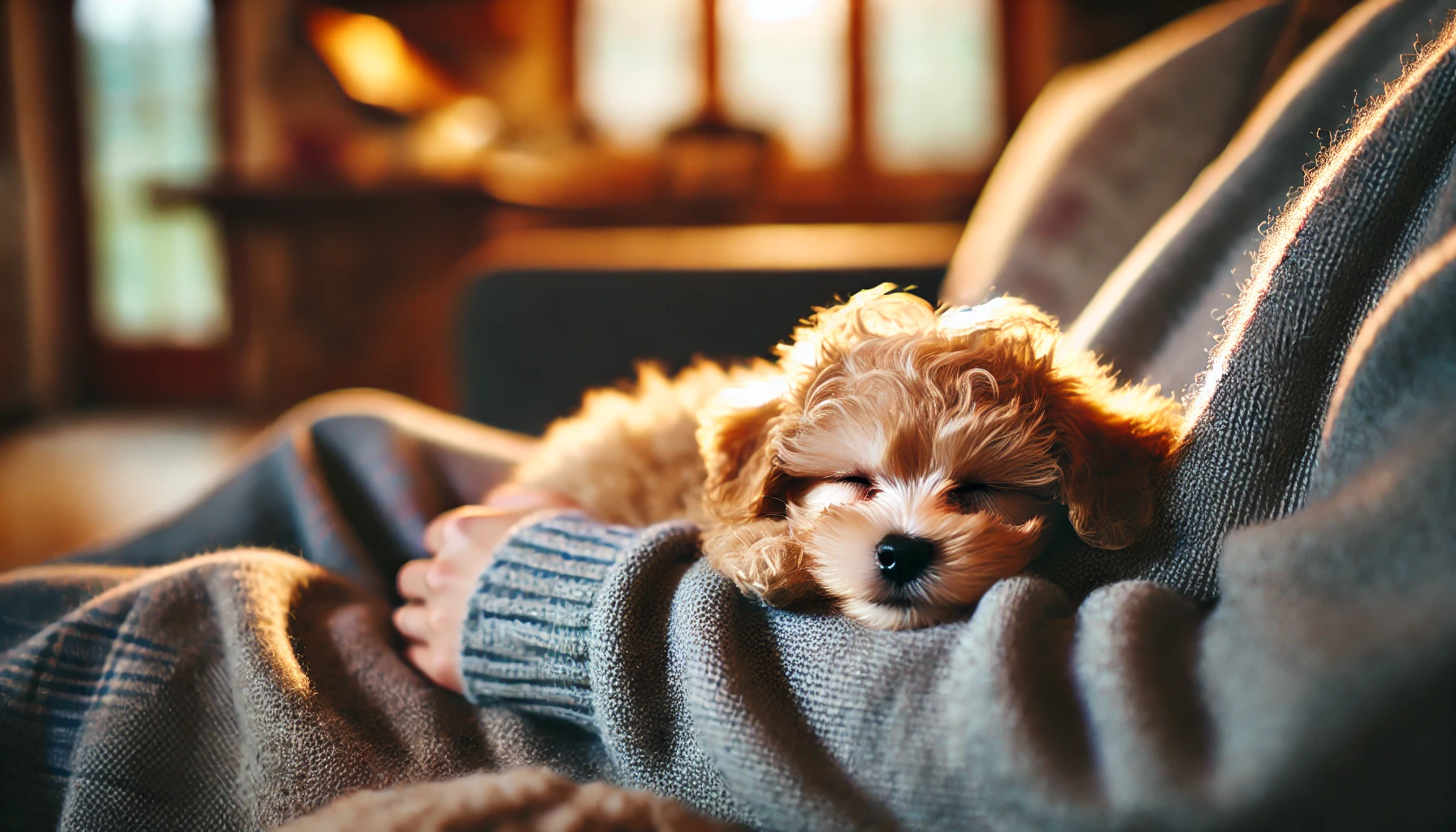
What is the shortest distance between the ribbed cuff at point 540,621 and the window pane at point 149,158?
783 centimetres

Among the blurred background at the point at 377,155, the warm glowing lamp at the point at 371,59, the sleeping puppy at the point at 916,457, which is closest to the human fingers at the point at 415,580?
the sleeping puppy at the point at 916,457

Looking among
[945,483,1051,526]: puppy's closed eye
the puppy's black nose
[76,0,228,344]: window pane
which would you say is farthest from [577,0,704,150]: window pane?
the puppy's black nose

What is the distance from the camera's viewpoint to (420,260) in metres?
5.94

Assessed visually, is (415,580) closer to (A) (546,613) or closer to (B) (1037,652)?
(A) (546,613)

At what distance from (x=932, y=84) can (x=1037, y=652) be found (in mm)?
8263

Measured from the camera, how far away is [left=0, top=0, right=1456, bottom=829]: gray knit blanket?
1.88 ft

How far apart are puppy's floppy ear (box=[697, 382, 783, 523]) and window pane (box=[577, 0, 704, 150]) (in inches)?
286

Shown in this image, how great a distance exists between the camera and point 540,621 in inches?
37.1

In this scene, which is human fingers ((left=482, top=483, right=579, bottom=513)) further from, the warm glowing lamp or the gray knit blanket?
the warm glowing lamp

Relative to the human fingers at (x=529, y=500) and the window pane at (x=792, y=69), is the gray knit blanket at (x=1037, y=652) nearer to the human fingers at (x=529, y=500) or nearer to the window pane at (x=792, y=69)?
the human fingers at (x=529, y=500)

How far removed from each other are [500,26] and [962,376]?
753 cm

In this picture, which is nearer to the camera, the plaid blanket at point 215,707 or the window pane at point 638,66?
the plaid blanket at point 215,707

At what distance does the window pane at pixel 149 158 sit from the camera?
7.49 m

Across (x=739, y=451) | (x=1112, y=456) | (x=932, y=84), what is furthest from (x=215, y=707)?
(x=932, y=84)
